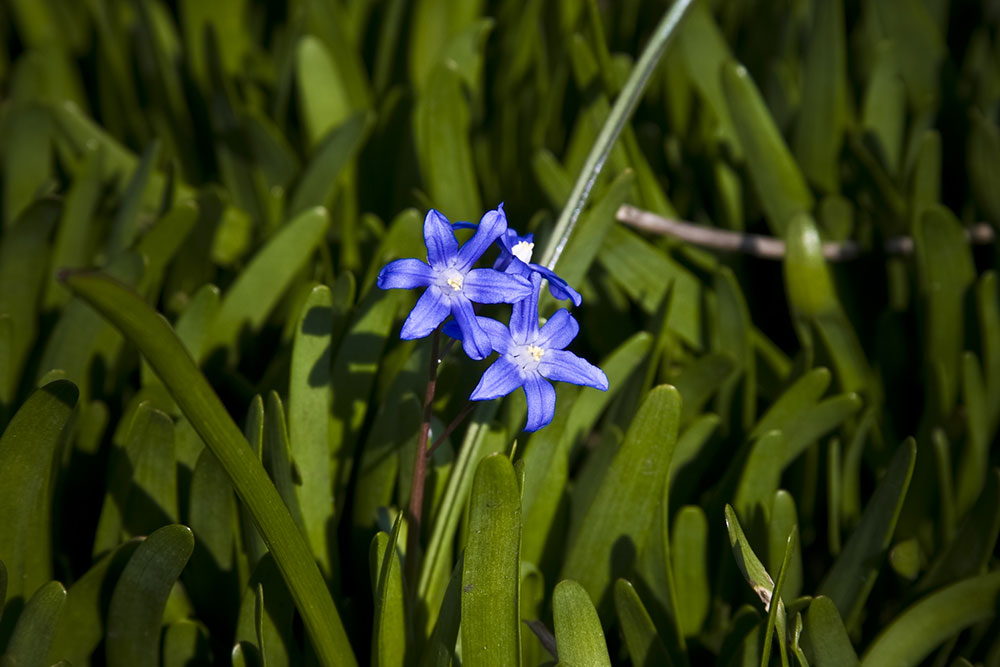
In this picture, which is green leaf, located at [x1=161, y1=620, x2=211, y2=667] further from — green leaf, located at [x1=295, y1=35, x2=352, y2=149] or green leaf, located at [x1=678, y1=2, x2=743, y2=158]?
green leaf, located at [x1=678, y1=2, x2=743, y2=158]

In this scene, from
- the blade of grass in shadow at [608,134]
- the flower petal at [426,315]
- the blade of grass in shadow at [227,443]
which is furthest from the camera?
the blade of grass in shadow at [608,134]

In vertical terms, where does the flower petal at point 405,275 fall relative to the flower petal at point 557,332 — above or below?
above

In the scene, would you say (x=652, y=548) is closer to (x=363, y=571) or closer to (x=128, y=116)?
(x=363, y=571)

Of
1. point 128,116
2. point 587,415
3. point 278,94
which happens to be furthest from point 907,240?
point 128,116

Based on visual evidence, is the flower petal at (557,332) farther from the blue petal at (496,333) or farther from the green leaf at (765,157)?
the green leaf at (765,157)

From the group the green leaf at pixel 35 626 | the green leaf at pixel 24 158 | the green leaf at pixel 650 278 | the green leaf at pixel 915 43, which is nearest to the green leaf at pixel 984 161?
the green leaf at pixel 915 43

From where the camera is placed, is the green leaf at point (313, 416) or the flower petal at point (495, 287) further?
the green leaf at point (313, 416)
